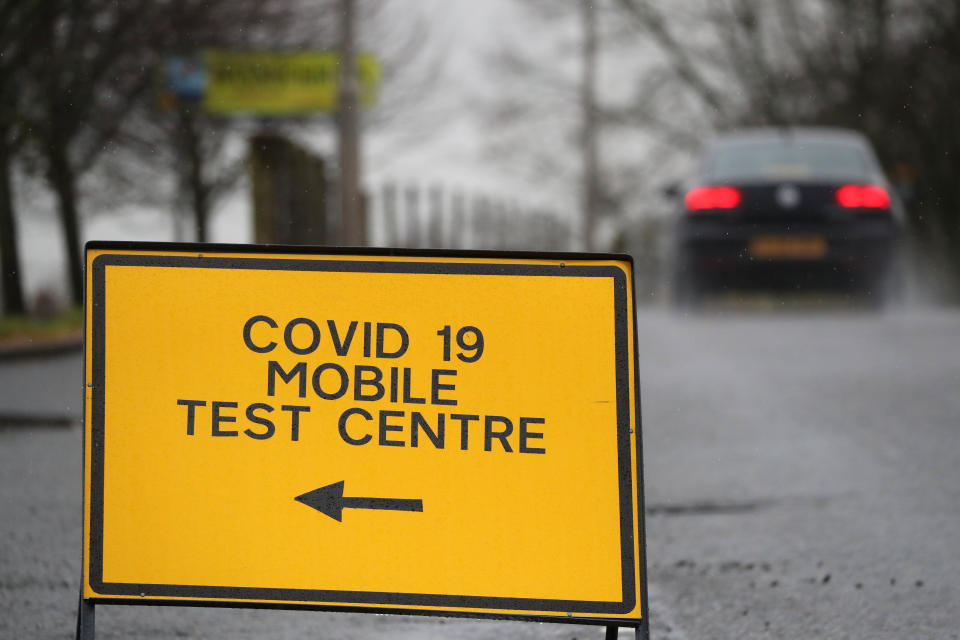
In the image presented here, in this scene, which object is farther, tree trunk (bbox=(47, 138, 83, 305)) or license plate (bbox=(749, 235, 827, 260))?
tree trunk (bbox=(47, 138, 83, 305))

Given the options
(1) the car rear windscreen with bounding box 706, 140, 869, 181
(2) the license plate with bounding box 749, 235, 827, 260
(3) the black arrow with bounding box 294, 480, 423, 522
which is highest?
(1) the car rear windscreen with bounding box 706, 140, 869, 181

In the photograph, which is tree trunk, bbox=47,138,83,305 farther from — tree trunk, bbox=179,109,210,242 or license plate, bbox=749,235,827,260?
license plate, bbox=749,235,827,260

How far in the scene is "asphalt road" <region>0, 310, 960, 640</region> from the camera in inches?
159

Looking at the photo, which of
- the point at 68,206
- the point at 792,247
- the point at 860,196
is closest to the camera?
the point at 792,247

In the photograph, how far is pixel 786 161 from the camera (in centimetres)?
1209

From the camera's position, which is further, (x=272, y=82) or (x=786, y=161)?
(x=272, y=82)

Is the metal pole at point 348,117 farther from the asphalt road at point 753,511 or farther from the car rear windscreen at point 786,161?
the asphalt road at point 753,511

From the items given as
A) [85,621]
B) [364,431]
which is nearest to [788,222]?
[364,431]

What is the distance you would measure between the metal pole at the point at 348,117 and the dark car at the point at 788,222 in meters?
6.02

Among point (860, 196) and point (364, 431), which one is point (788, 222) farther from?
point (364, 431)

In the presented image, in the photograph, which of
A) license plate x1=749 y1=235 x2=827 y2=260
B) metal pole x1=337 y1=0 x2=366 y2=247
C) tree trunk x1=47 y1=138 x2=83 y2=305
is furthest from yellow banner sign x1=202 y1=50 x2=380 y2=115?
license plate x1=749 y1=235 x2=827 y2=260

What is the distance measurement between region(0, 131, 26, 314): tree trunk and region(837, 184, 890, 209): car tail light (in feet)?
31.3

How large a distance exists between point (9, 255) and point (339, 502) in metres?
15.0

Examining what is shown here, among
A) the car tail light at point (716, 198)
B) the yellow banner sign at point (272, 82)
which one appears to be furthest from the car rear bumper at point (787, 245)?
the yellow banner sign at point (272, 82)
